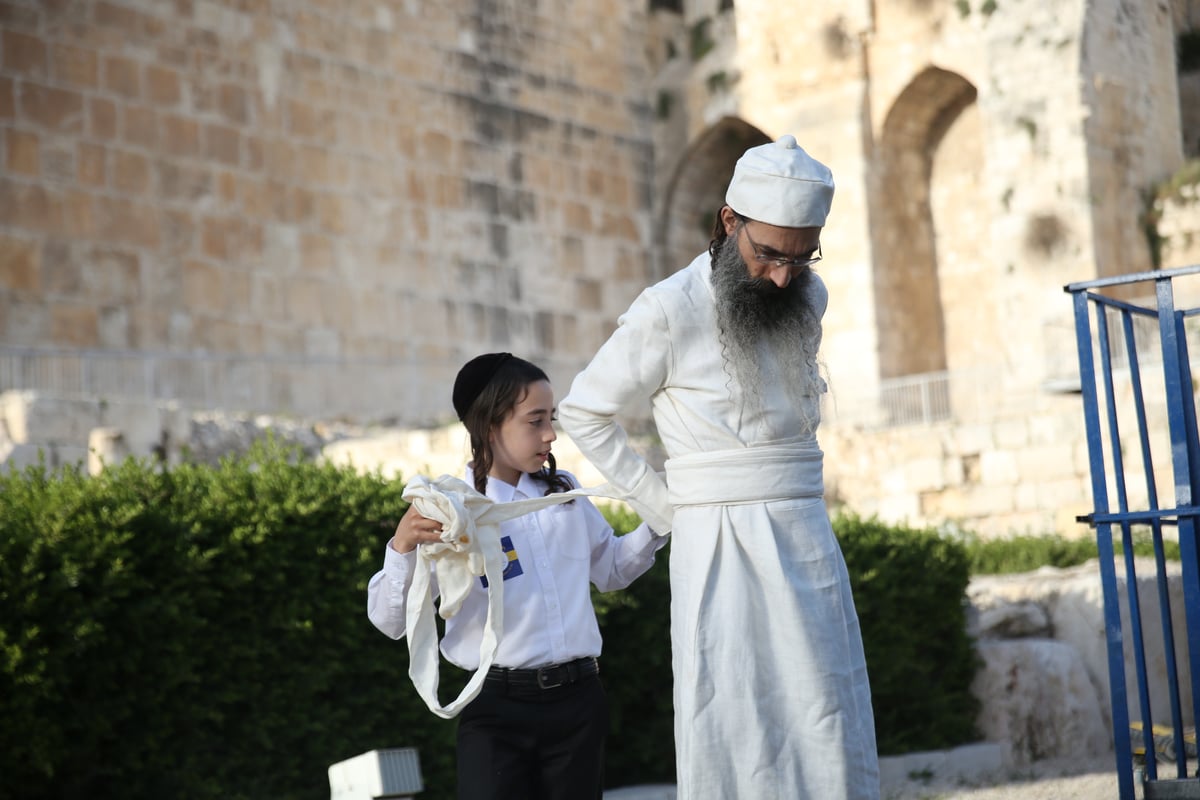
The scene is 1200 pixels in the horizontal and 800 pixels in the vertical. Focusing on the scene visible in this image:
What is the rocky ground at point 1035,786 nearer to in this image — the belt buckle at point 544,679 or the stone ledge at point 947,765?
the stone ledge at point 947,765

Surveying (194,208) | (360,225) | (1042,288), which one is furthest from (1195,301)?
(194,208)

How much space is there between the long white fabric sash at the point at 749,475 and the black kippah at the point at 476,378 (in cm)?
58

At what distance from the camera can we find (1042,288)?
17.7 meters

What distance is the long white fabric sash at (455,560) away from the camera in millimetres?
3164

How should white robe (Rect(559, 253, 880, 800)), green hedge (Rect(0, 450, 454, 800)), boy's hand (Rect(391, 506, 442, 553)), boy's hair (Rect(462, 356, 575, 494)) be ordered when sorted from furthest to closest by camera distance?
green hedge (Rect(0, 450, 454, 800)), boy's hair (Rect(462, 356, 575, 494)), boy's hand (Rect(391, 506, 442, 553)), white robe (Rect(559, 253, 880, 800))

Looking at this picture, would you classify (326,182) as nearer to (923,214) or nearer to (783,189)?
(923,214)

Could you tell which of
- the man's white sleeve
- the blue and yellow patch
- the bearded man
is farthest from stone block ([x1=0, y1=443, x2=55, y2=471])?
the bearded man

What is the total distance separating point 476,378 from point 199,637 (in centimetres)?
182

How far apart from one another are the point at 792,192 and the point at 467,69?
56.7 ft

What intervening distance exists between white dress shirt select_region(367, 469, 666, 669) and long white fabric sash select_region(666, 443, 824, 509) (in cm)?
38

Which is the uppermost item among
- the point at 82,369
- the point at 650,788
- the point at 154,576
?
the point at 82,369

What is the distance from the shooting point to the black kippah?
11.5ft

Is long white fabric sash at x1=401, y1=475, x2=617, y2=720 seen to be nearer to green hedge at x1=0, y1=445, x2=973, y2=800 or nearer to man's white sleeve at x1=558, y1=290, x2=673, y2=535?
man's white sleeve at x1=558, y1=290, x2=673, y2=535

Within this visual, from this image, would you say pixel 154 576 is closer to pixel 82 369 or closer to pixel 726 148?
pixel 82 369
